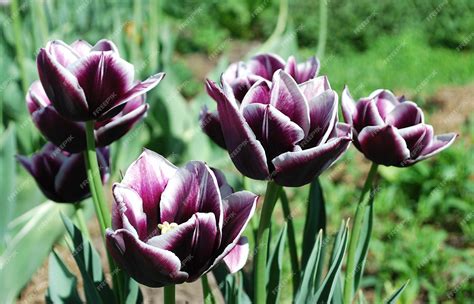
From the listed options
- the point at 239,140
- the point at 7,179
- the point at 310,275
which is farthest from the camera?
the point at 7,179

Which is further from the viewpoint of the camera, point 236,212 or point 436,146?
point 436,146

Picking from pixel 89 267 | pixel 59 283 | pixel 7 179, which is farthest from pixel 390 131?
pixel 7 179

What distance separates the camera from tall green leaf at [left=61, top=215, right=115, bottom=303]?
124 cm

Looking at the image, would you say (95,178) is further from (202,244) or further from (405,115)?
(405,115)

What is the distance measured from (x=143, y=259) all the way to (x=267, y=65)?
54cm

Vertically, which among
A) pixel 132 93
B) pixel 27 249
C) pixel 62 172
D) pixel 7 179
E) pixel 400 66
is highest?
pixel 132 93

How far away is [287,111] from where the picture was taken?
3.29 ft

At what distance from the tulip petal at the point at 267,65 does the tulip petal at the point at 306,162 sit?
1.13 feet

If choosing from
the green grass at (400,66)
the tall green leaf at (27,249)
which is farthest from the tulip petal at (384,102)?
the green grass at (400,66)

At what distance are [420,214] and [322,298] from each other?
5.77 ft

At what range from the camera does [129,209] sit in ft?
3.03

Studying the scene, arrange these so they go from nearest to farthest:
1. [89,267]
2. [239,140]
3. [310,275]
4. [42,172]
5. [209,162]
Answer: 1. [239,140]
2. [310,275]
3. [89,267]
4. [42,172]
5. [209,162]

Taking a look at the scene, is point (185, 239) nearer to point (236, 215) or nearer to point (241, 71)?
point (236, 215)

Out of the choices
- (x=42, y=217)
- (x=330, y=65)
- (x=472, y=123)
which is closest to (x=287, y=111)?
(x=42, y=217)
